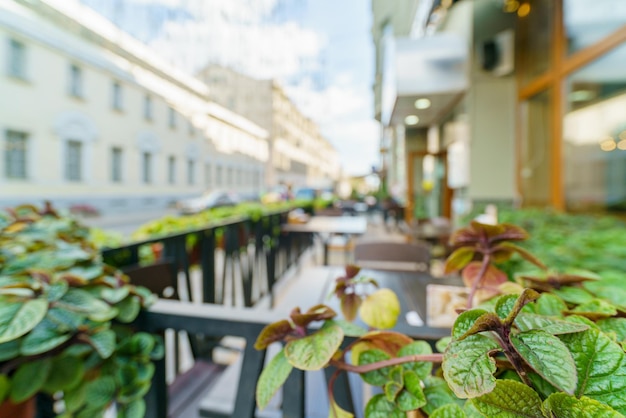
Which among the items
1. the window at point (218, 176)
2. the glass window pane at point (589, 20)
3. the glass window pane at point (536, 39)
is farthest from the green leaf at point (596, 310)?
the glass window pane at point (536, 39)

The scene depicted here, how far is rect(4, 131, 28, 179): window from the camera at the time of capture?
1.58 m

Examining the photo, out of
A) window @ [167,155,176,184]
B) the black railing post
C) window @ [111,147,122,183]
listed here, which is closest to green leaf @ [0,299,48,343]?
the black railing post

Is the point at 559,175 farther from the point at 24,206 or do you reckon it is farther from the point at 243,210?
the point at 24,206

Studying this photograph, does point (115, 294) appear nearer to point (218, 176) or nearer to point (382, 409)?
point (382, 409)

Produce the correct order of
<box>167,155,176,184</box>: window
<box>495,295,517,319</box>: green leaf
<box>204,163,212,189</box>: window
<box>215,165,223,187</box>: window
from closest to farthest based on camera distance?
<box>495,295,517,319</box>: green leaf < <box>167,155,176,184</box>: window < <box>204,163,212,189</box>: window < <box>215,165,223,187</box>: window

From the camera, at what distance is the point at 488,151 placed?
3939mm

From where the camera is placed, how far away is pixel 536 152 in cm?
338

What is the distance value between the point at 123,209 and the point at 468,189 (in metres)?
4.05

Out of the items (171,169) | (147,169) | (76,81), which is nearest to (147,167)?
(147,169)

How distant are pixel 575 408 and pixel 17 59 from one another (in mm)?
2402

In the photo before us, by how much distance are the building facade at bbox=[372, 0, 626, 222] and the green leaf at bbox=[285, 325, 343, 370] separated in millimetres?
2924

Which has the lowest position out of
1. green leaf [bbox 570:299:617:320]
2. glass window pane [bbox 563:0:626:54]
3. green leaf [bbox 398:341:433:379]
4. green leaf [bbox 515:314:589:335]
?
green leaf [bbox 398:341:433:379]

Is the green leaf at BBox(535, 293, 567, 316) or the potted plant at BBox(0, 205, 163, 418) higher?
the green leaf at BBox(535, 293, 567, 316)

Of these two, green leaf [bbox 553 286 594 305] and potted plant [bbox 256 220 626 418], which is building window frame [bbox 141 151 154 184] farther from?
green leaf [bbox 553 286 594 305]
